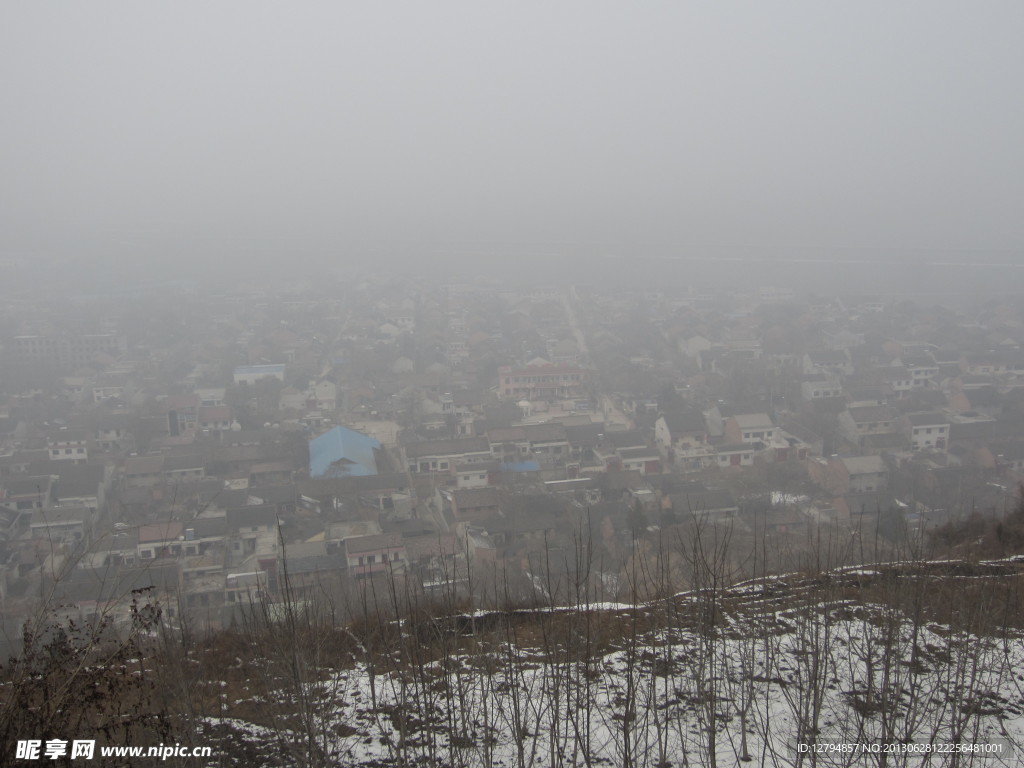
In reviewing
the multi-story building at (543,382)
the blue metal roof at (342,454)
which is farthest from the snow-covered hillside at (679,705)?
the multi-story building at (543,382)

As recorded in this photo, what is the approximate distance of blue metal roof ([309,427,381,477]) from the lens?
6.00m

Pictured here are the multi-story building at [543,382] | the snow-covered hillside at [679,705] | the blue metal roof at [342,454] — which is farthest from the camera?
the multi-story building at [543,382]

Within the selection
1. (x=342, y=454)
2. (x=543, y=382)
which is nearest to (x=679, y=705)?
(x=342, y=454)

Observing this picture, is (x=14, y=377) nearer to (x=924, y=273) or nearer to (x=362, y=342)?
(x=362, y=342)

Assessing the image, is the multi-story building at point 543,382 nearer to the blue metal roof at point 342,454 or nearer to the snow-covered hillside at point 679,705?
the blue metal roof at point 342,454

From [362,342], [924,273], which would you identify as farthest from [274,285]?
[924,273]

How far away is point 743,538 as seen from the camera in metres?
4.99

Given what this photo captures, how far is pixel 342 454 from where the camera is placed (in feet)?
20.5

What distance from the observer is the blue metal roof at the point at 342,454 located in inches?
236

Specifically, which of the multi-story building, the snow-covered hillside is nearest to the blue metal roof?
the multi-story building

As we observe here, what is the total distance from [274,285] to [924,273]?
44.6ft

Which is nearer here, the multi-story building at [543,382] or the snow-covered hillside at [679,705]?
the snow-covered hillside at [679,705]

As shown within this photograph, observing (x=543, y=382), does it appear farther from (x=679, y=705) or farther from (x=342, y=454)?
(x=679, y=705)

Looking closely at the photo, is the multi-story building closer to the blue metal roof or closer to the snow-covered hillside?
the blue metal roof
